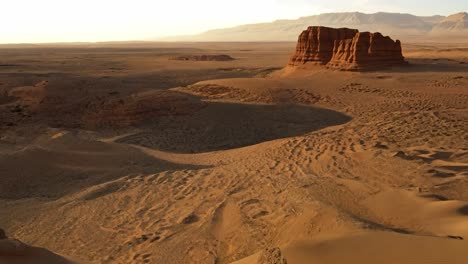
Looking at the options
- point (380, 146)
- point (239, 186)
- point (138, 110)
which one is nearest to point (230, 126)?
point (138, 110)

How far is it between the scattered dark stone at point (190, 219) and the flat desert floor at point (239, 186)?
16 millimetres

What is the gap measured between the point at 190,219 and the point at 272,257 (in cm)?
259

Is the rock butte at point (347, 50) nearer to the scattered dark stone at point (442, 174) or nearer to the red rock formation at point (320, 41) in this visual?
the red rock formation at point (320, 41)

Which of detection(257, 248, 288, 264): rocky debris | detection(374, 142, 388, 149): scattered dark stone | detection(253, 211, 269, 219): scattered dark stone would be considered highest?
detection(257, 248, 288, 264): rocky debris

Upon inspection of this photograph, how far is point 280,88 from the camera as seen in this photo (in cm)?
2100

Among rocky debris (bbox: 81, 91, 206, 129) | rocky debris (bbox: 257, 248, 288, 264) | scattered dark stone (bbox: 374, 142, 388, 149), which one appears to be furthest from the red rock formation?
rocky debris (bbox: 257, 248, 288, 264)

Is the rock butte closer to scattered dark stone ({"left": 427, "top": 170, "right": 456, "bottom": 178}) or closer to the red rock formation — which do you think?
the red rock formation

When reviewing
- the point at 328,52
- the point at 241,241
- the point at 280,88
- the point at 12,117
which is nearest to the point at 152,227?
the point at 241,241

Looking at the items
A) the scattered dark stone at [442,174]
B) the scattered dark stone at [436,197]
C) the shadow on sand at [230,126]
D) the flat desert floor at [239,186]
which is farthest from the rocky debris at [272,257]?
the shadow on sand at [230,126]

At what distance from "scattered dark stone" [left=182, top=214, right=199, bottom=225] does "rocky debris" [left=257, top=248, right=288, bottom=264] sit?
90.5 inches

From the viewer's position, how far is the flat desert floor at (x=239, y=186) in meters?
5.30

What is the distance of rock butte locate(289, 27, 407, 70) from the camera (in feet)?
80.2

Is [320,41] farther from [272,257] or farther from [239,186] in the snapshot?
[272,257]

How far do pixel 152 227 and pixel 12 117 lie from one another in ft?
45.2
